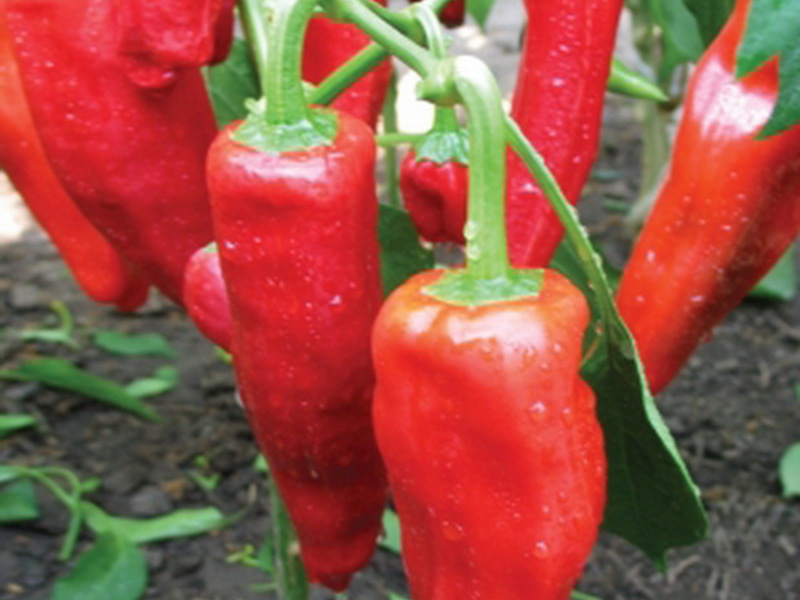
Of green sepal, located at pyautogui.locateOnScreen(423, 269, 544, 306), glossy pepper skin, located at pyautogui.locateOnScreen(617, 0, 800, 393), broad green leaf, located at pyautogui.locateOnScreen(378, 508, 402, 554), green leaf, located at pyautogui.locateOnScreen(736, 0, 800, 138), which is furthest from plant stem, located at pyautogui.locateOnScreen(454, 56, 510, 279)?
broad green leaf, located at pyautogui.locateOnScreen(378, 508, 402, 554)

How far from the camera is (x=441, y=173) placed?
2.66 ft

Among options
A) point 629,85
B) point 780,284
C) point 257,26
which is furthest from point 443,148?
point 780,284

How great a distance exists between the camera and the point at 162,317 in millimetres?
2133

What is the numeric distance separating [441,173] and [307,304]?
0.14m

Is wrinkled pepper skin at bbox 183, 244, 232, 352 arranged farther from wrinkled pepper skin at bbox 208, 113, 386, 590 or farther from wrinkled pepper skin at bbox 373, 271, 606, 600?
wrinkled pepper skin at bbox 373, 271, 606, 600

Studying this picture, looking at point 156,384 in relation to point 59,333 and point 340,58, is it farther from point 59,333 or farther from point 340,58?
point 340,58

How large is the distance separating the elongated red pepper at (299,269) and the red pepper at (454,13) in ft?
0.84

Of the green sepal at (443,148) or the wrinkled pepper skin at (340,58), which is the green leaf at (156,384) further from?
the green sepal at (443,148)

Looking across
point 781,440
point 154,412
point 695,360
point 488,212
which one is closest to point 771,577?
point 781,440

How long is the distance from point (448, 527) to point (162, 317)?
150cm

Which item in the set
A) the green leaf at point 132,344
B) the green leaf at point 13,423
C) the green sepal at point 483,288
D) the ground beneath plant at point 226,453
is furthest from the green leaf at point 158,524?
the green sepal at point 483,288

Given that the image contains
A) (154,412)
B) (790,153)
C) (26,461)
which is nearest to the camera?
(790,153)

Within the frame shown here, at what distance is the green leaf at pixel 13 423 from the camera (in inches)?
66.0

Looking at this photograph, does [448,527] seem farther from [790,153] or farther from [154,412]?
[154,412]
